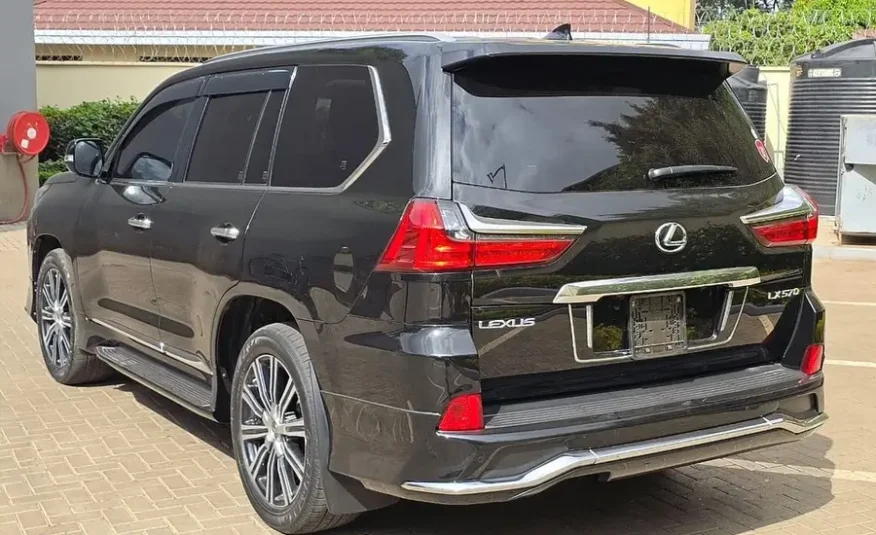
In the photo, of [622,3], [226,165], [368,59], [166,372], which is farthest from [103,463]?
[622,3]

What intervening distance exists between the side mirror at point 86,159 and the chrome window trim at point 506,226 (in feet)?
10.6

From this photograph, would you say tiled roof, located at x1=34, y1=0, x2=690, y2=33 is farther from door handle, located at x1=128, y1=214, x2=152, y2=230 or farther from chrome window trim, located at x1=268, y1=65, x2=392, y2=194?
chrome window trim, located at x1=268, y1=65, x2=392, y2=194

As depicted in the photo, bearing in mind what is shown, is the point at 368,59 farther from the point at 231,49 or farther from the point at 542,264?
the point at 231,49

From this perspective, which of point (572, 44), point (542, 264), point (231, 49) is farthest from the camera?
point (231, 49)

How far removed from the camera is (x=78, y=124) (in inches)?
688

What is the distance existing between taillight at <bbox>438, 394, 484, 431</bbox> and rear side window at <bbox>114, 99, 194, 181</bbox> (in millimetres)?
2467

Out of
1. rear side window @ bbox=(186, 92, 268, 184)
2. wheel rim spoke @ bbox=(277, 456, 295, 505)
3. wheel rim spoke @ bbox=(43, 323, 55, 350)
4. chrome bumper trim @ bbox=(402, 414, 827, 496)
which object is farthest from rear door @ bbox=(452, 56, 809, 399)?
wheel rim spoke @ bbox=(43, 323, 55, 350)

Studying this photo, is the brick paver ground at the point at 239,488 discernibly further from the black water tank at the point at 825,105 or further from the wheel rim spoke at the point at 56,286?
the black water tank at the point at 825,105

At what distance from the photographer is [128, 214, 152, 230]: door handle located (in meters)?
5.36

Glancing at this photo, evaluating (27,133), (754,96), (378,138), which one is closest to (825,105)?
(754,96)

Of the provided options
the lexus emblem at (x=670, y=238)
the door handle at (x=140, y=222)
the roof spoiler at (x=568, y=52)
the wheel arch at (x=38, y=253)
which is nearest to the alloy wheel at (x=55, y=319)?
the wheel arch at (x=38, y=253)

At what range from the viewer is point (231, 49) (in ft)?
67.2

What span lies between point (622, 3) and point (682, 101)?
18.2 metres

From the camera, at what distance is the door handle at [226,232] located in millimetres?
4566
